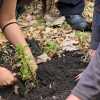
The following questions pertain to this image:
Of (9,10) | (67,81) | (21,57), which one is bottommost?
(67,81)

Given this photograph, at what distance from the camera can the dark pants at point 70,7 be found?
5562 millimetres

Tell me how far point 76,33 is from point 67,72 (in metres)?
1.14

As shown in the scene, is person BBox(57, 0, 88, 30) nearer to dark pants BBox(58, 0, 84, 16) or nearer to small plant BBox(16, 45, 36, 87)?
dark pants BBox(58, 0, 84, 16)

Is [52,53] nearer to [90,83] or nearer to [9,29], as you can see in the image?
[9,29]

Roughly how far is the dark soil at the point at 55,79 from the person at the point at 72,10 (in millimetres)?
1142

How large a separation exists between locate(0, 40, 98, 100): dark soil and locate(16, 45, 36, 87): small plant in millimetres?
121

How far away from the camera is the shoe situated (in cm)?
516

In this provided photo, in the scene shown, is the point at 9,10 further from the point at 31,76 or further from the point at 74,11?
the point at 74,11

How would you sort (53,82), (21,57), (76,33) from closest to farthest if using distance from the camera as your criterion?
(21,57)
(53,82)
(76,33)

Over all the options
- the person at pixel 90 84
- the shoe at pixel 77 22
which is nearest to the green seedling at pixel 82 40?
the shoe at pixel 77 22

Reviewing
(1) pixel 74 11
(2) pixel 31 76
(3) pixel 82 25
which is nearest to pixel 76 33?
(3) pixel 82 25

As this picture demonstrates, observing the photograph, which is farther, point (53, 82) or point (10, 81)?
point (53, 82)

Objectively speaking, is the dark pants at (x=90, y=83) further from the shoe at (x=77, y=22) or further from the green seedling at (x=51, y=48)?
the shoe at (x=77, y=22)

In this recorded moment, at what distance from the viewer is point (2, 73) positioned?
3338mm
